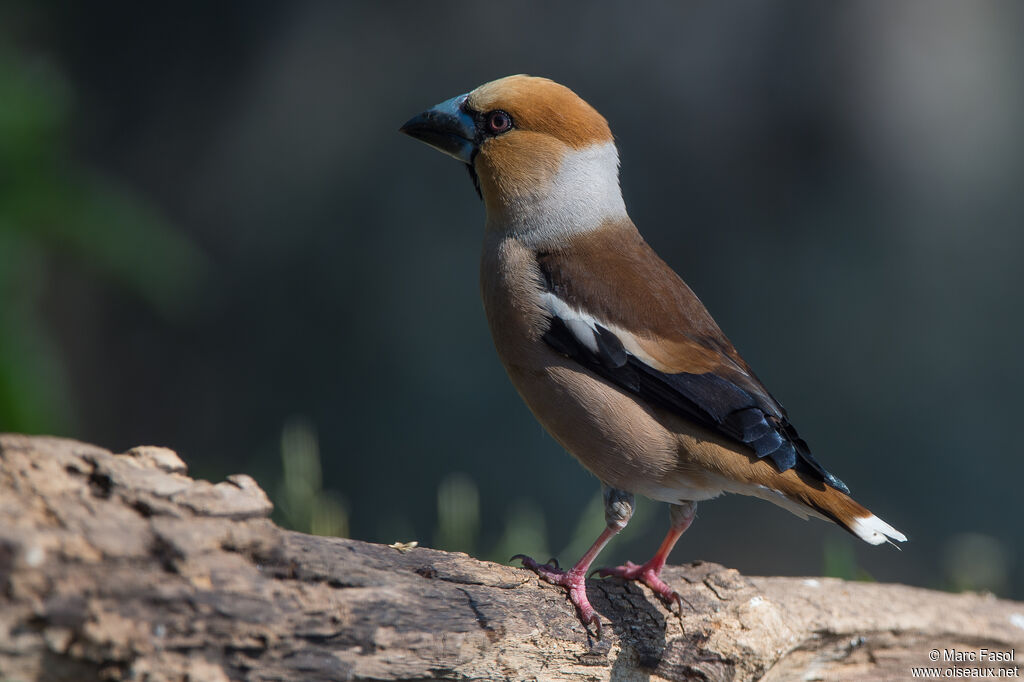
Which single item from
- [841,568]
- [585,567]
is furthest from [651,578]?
[841,568]

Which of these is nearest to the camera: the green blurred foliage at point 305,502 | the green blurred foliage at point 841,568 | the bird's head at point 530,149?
the bird's head at point 530,149

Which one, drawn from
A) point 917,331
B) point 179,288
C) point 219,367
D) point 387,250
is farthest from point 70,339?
point 917,331

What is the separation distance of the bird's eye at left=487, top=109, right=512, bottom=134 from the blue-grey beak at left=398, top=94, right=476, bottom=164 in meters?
0.06

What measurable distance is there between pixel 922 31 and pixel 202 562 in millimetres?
4265

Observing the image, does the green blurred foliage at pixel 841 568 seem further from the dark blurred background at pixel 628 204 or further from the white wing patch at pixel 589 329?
the white wing patch at pixel 589 329

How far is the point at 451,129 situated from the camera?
2.68 m

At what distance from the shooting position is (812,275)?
4.61 meters

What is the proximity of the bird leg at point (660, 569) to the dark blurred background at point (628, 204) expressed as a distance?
6.20ft

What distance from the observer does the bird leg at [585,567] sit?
219cm

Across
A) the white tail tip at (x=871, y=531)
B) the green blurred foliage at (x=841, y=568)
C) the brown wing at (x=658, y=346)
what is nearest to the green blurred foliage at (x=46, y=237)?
the brown wing at (x=658, y=346)

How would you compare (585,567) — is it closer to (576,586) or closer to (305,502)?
(576,586)

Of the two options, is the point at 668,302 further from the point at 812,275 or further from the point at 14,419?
the point at 812,275

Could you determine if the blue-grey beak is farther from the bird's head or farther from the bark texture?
the bark texture

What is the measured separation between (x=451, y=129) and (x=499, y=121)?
0.47 ft
